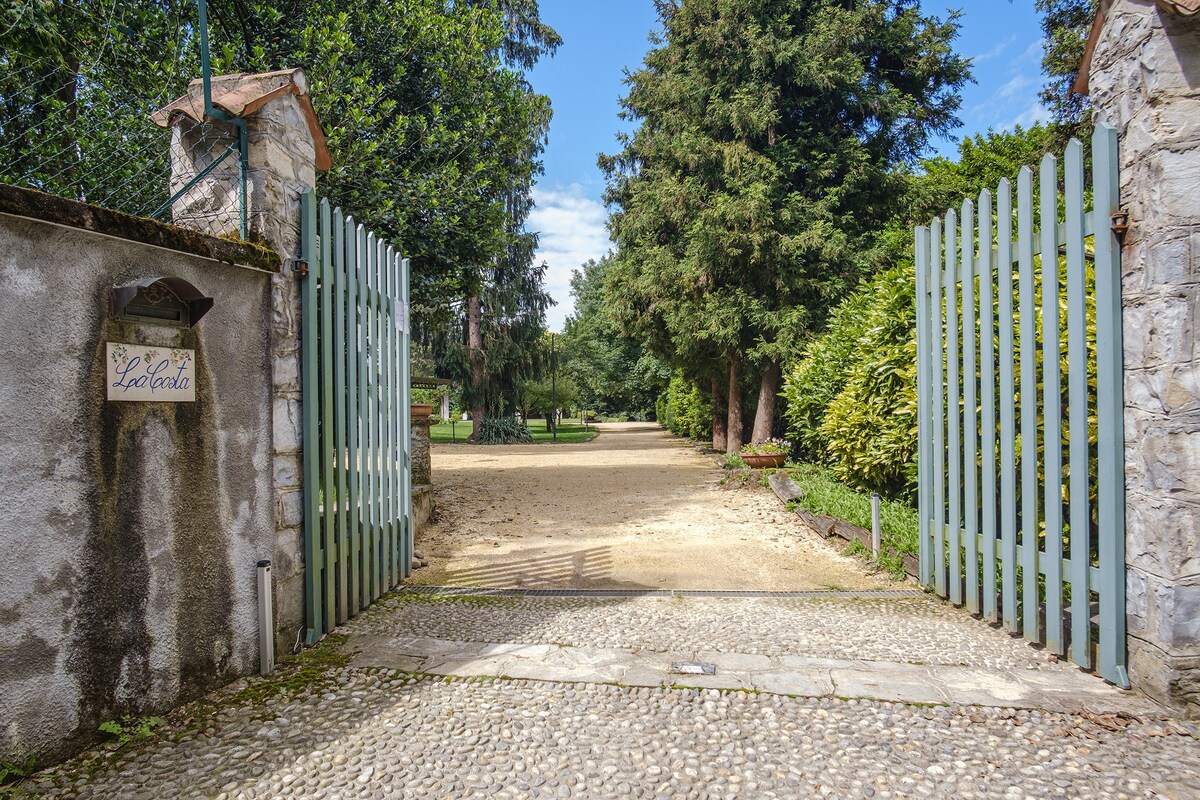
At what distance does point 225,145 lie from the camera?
3473mm

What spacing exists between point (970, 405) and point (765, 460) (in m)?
7.46

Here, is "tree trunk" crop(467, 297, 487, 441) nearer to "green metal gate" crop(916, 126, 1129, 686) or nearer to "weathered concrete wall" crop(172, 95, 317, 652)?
"weathered concrete wall" crop(172, 95, 317, 652)

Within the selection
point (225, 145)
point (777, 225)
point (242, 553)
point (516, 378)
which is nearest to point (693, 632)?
point (242, 553)

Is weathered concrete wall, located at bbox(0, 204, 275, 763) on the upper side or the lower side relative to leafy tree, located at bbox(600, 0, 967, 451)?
lower

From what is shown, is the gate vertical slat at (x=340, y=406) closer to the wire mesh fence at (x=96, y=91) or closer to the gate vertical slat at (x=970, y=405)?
the wire mesh fence at (x=96, y=91)

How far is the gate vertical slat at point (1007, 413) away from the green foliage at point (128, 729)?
4154 mm

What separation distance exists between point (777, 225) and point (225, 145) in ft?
36.7

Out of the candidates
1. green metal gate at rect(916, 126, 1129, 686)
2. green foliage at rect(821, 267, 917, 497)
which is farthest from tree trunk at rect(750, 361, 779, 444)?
green metal gate at rect(916, 126, 1129, 686)

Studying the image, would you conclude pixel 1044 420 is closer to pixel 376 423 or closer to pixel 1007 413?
pixel 1007 413

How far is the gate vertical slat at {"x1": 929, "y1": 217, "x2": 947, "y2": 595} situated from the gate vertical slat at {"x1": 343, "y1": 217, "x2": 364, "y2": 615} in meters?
3.74

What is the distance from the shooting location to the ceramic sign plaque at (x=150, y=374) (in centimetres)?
256

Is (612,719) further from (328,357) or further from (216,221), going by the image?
(216,221)

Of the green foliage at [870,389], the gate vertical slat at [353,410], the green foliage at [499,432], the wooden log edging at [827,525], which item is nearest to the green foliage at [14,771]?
the gate vertical slat at [353,410]

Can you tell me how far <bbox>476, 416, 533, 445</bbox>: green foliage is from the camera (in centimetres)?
2425
